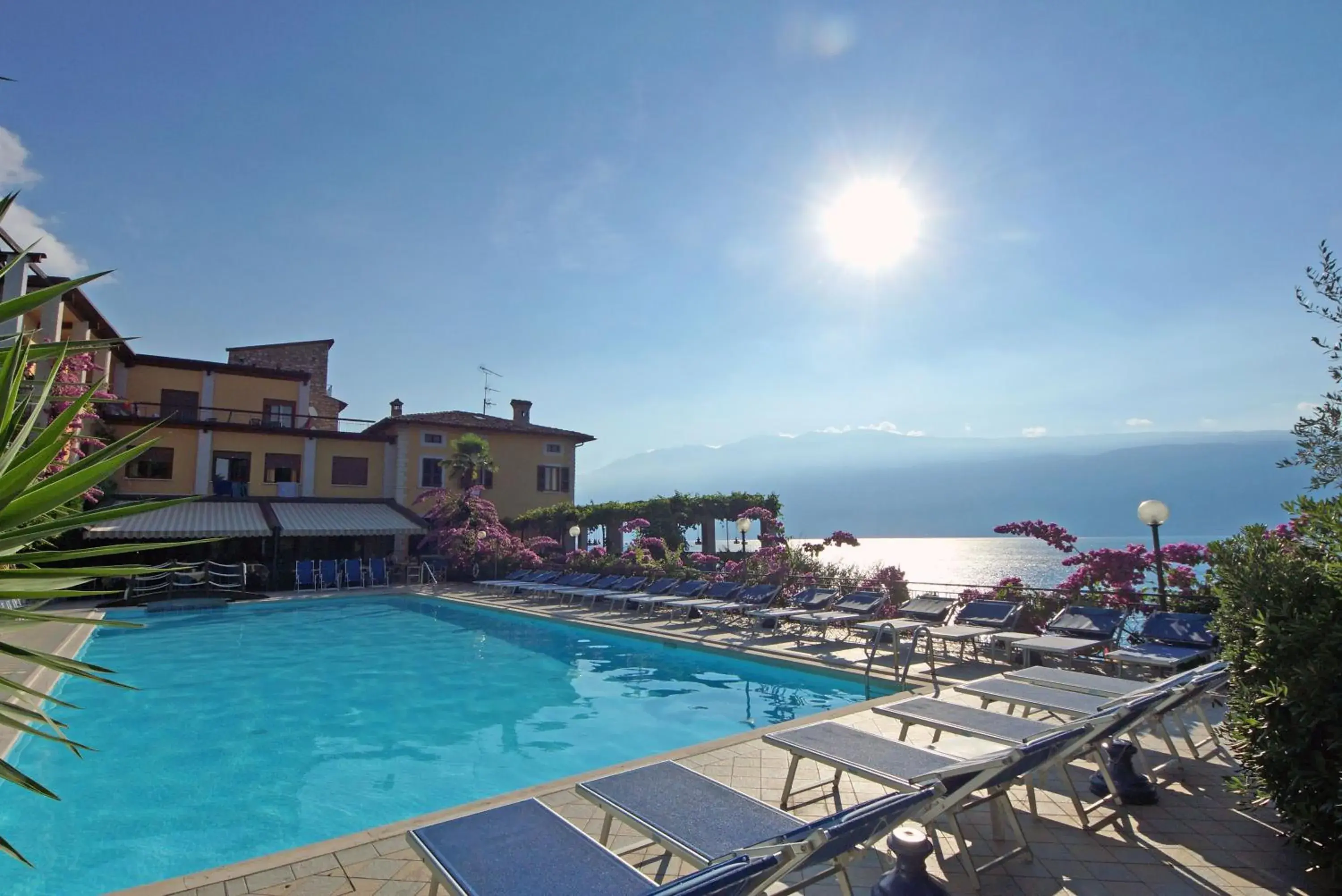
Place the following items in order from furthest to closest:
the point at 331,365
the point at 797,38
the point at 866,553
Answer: the point at 866,553
the point at 331,365
the point at 797,38

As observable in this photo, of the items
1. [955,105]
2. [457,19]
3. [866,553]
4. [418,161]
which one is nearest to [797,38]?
[955,105]

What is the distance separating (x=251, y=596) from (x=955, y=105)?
897 inches

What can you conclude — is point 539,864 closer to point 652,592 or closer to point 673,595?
point 673,595

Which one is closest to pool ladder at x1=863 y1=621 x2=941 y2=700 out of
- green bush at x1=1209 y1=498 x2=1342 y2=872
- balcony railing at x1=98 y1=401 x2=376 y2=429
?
green bush at x1=1209 y1=498 x2=1342 y2=872

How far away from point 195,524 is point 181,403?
7.97 metres

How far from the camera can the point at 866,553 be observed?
3836 inches

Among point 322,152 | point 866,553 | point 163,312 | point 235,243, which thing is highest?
point 322,152

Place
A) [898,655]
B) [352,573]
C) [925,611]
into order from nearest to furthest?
[898,655] → [925,611] → [352,573]

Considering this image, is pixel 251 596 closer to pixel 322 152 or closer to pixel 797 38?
pixel 322 152

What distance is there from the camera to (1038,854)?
403 cm

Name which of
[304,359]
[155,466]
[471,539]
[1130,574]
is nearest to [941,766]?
[1130,574]

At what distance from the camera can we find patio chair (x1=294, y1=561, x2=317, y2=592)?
24125mm

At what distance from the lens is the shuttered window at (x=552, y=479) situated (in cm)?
3612

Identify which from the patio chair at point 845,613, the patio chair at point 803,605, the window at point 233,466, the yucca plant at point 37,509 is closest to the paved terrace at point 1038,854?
the yucca plant at point 37,509
